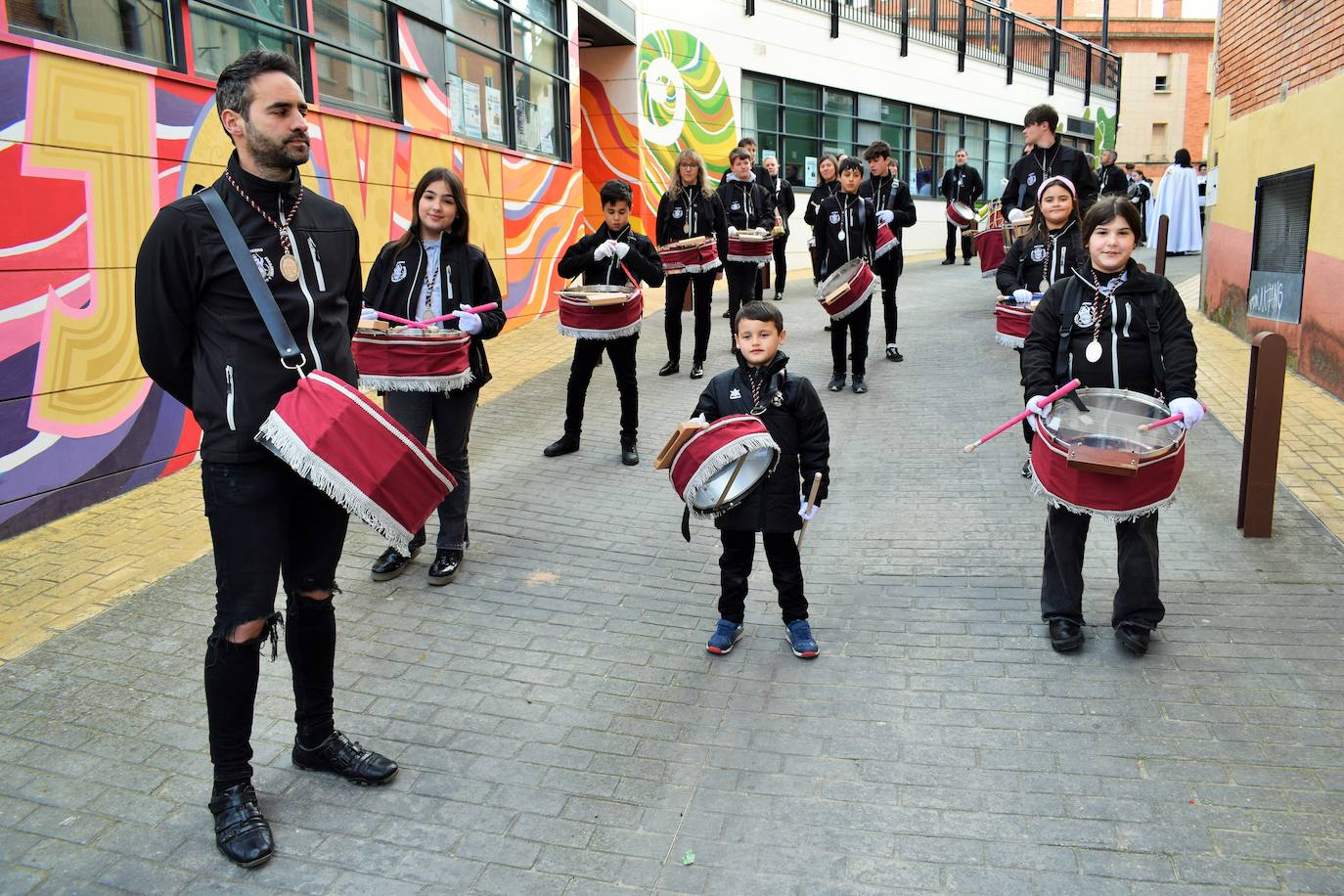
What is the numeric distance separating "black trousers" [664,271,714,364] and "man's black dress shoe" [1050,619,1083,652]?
5.98 meters

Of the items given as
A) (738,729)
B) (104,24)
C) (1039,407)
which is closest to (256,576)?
(738,729)

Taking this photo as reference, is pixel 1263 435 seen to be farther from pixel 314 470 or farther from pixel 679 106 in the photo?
pixel 679 106

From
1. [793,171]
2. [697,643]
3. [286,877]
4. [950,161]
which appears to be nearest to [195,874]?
[286,877]

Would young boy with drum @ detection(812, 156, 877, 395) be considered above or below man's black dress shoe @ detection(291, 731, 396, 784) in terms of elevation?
above

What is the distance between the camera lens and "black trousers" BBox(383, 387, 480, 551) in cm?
554

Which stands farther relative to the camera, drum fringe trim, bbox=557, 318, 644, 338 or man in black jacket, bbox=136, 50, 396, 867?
drum fringe trim, bbox=557, 318, 644, 338

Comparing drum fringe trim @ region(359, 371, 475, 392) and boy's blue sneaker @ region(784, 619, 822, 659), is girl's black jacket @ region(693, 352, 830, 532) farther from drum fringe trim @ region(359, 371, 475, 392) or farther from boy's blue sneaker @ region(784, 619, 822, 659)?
drum fringe trim @ region(359, 371, 475, 392)

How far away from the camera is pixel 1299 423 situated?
25.9 feet

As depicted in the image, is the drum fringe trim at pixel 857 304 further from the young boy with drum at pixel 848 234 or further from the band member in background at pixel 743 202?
the band member in background at pixel 743 202

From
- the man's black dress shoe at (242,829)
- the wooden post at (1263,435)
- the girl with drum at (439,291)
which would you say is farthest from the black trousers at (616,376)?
the man's black dress shoe at (242,829)

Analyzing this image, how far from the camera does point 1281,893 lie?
3.01 meters

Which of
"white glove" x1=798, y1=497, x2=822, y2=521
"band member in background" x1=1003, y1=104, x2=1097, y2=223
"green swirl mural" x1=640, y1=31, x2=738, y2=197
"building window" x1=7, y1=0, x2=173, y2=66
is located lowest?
"white glove" x1=798, y1=497, x2=822, y2=521

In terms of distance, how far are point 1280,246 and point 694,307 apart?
5.81 meters

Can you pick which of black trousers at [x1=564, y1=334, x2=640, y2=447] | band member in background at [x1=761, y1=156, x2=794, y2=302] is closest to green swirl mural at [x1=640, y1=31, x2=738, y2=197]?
band member in background at [x1=761, y1=156, x2=794, y2=302]
